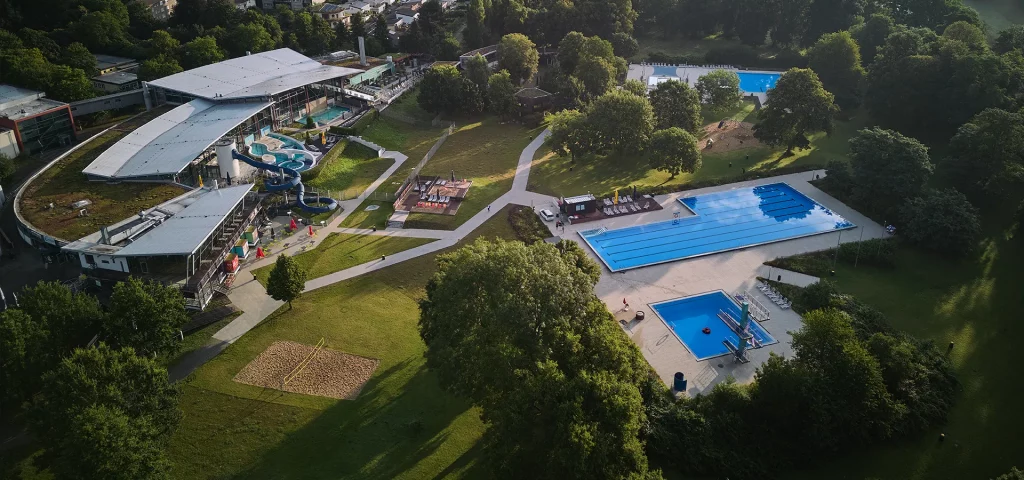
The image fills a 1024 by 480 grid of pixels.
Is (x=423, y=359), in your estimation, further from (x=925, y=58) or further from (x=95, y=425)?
(x=925, y=58)

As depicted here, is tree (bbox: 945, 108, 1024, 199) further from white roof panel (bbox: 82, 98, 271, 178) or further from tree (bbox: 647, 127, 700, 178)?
white roof panel (bbox: 82, 98, 271, 178)

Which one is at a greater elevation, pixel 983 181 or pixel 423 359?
pixel 983 181

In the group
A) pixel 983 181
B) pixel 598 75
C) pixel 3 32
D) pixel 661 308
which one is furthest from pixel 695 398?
pixel 3 32

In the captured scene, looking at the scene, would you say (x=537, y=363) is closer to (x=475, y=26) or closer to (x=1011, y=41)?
(x=1011, y=41)

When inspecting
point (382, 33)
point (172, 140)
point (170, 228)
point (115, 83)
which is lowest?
point (170, 228)

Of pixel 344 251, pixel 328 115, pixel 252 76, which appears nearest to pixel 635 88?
pixel 328 115

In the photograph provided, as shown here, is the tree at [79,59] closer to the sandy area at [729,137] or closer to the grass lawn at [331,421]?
the grass lawn at [331,421]
